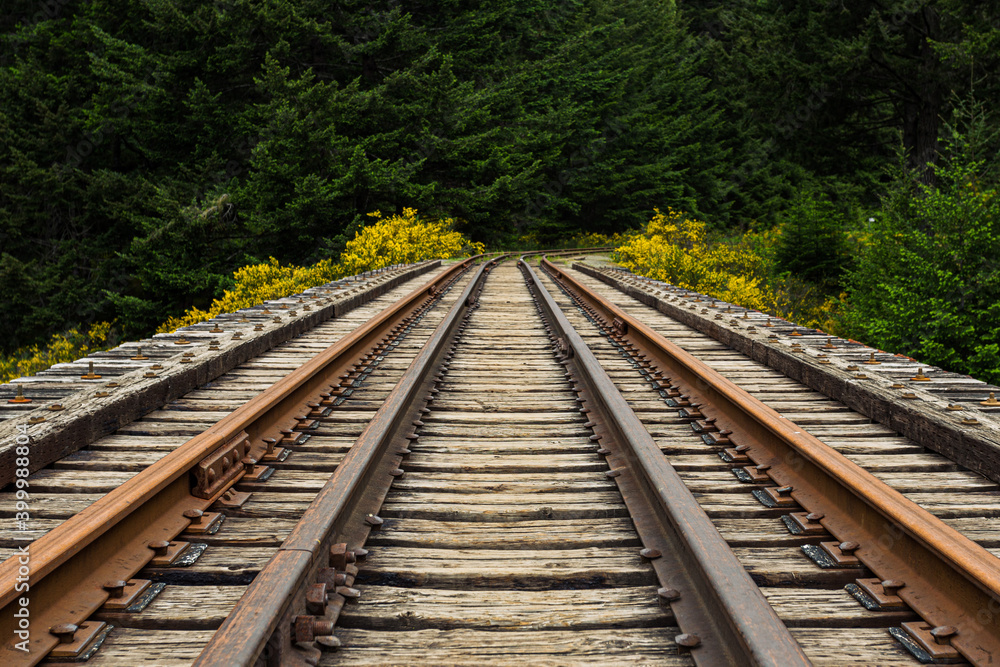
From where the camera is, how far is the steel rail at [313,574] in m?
1.77

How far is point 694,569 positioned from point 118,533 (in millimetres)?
2049

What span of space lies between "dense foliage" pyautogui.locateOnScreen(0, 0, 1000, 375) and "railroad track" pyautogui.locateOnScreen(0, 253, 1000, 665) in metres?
12.6

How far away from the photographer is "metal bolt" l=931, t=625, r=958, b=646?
2004 mm

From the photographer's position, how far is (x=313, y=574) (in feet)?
7.33

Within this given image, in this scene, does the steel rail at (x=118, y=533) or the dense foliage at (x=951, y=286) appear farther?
the dense foliage at (x=951, y=286)

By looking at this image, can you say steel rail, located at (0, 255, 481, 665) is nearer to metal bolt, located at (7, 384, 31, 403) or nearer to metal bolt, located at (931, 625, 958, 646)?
metal bolt, located at (7, 384, 31, 403)

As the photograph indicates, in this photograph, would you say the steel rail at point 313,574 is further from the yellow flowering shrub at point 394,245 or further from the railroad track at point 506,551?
the yellow flowering shrub at point 394,245

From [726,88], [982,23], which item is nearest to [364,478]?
[982,23]

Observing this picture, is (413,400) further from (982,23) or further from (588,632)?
(982,23)

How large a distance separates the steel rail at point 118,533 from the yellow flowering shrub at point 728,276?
39.2 feet

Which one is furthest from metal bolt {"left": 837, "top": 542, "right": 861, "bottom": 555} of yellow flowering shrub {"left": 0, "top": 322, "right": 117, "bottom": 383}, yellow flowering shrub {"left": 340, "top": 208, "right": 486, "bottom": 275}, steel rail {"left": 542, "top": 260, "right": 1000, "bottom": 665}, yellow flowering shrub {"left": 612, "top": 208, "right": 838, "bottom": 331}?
yellow flowering shrub {"left": 0, "top": 322, "right": 117, "bottom": 383}

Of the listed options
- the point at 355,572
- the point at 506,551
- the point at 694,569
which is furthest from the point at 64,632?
the point at 694,569

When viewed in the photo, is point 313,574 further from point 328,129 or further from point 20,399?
point 328,129

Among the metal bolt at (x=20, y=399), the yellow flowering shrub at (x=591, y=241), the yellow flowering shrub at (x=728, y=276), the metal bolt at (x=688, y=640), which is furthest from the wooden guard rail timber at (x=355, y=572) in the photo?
the yellow flowering shrub at (x=591, y=241)
